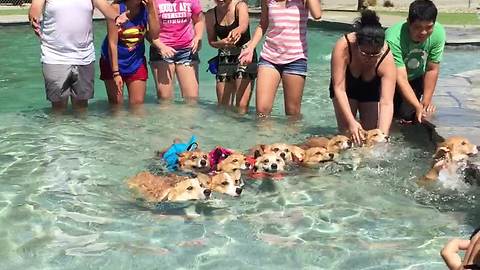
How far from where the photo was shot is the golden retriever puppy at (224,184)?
542 cm

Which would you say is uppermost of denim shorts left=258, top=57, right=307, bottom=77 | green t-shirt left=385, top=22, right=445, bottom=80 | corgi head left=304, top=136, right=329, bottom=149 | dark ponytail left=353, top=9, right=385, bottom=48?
dark ponytail left=353, top=9, right=385, bottom=48

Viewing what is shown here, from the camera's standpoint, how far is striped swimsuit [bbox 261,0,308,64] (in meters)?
7.33

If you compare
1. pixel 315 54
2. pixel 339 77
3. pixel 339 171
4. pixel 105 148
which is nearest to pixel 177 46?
pixel 105 148

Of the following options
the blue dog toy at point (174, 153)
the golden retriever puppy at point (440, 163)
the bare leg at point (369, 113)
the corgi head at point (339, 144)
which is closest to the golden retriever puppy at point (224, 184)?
the blue dog toy at point (174, 153)

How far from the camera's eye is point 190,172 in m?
5.98

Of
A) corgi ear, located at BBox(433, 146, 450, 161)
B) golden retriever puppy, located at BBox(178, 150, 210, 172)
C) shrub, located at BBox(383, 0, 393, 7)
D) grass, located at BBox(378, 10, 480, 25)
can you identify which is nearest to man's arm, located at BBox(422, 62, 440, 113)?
corgi ear, located at BBox(433, 146, 450, 161)

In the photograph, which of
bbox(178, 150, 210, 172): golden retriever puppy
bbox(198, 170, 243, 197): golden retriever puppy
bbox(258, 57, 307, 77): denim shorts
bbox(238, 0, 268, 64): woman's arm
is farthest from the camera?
bbox(238, 0, 268, 64): woman's arm

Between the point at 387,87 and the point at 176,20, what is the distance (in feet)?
8.94

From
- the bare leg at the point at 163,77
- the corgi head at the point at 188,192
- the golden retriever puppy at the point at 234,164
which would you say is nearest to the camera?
the corgi head at the point at 188,192

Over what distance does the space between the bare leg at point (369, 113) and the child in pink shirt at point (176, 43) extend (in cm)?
220

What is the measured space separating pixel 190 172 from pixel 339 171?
1.36m

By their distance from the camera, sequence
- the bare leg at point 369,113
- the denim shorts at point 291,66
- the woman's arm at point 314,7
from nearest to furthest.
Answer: the bare leg at point 369,113 < the woman's arm at point 314,7 < the denim shorts at point 291,66

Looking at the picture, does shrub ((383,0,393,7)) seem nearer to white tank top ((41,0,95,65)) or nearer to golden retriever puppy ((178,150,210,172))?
white tank top ((41,0,95,65))

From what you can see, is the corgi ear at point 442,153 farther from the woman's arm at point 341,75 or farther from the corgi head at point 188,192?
the corgi head at point 188,192
